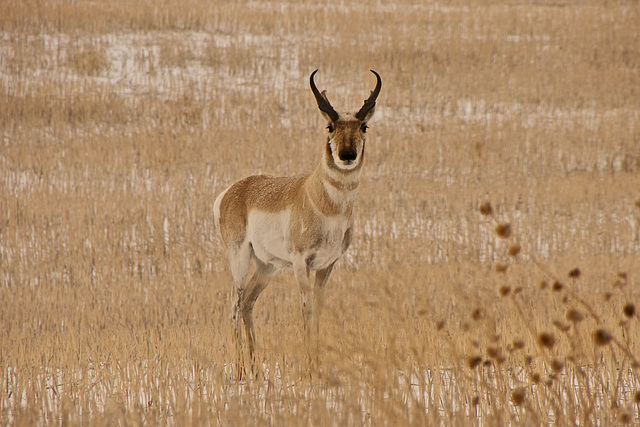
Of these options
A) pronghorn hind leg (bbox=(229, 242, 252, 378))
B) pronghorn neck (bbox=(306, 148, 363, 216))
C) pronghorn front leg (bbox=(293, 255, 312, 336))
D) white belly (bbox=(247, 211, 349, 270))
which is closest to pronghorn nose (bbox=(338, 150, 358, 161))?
pronghorn neck (bbox=(306, 148, 363, 216))

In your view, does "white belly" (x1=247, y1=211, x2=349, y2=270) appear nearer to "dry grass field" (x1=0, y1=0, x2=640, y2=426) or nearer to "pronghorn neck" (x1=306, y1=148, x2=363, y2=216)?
"pronghorn neck" (x1=306, y1=148, x2=363, y2=216)

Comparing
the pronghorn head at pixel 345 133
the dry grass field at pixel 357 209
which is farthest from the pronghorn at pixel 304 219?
the dry grass field at pixel 357 209

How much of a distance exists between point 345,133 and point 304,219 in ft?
2.64

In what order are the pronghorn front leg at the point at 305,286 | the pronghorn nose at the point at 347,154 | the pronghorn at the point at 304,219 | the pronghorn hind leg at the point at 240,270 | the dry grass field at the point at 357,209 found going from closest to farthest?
the dry grass field at the point at 357,209, the pronghorn nose at the point at 347,154, the pronghorn at the point at 304,219, the pronghorn front leg at the point at 305,286, the pronghorn hind leg at the point at 240,270

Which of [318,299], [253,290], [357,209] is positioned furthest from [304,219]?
[357,209]

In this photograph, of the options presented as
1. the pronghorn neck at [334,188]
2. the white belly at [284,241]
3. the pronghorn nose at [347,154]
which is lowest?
the white belly at [284,241]

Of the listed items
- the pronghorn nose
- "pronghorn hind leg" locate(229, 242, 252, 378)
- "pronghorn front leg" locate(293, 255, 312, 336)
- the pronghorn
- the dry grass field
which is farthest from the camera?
"pronghorn hind leg" locate(229, 242, 252, 378)

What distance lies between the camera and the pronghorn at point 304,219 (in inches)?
210

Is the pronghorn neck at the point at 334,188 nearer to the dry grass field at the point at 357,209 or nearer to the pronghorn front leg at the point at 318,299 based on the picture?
the pronghorn front leg at the point at 318,299

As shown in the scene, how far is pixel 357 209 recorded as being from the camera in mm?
12656

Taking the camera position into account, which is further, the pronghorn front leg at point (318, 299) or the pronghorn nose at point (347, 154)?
the pronghorn front leg at point (318, 299)

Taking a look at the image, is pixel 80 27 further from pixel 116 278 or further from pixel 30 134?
pixel 116 278

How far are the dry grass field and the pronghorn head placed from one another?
1104mm

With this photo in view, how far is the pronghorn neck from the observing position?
213 inches
